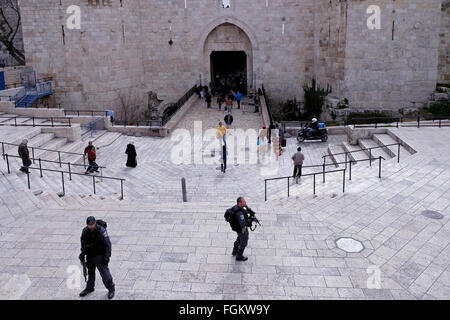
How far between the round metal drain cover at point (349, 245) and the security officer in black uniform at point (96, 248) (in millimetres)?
4331

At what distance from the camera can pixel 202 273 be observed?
780cm

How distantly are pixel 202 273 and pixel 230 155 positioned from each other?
395 inches

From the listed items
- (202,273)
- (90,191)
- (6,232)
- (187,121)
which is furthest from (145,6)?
(202,273)

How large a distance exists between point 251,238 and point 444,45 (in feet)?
63.9

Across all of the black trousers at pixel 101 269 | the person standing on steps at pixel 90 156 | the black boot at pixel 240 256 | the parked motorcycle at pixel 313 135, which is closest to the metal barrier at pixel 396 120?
the parked motorcycle at pixel 313 135

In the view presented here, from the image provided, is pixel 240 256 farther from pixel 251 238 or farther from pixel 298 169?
pixel 298 169

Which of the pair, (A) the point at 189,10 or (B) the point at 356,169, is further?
(A) the point at 189,10

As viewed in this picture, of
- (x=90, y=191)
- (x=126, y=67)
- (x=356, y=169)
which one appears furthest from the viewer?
(x=126, y=67)

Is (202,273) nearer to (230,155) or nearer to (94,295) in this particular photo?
(94,295)

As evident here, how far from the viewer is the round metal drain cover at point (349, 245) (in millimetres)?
8539

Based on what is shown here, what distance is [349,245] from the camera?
28.6 feet

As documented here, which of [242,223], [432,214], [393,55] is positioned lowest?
[432,214]

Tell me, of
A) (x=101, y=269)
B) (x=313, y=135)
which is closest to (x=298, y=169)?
(x=313, y=135)

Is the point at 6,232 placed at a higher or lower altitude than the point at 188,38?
lower
